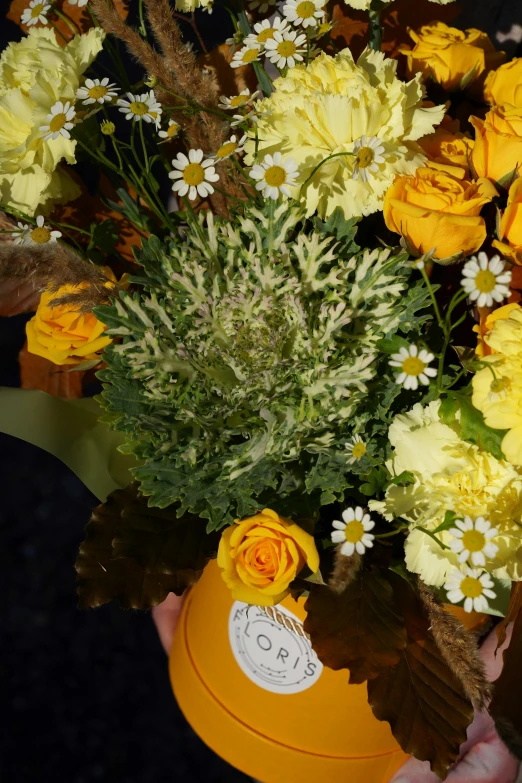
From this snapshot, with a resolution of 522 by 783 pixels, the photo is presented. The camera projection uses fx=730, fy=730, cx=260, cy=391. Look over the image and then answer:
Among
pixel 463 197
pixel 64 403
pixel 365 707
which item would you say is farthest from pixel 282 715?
pixel 463 197

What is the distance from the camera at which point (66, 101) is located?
486 millimetres

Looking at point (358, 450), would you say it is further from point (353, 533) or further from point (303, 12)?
point (303, 12)

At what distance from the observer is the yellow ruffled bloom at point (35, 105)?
0.48 m

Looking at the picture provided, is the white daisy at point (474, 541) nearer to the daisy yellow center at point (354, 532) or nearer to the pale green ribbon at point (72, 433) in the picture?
the daisy yellow center at point (354, 532)

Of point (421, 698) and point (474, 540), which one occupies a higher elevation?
point (474, 540)

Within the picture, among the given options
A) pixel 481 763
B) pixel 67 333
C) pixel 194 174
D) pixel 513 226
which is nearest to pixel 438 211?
pixel 513 226

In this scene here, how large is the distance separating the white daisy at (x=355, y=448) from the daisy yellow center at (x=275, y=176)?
0.16m

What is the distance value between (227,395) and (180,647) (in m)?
0.39

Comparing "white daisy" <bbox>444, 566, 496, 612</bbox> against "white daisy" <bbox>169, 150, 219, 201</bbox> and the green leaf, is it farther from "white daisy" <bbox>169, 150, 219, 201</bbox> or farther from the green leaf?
"white daisy" <bbox>169, 150, 219, 201</bbox>

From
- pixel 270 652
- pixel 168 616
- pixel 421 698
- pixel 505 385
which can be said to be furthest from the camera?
pixel 168 616

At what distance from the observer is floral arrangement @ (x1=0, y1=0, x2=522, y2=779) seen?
0.41 meters

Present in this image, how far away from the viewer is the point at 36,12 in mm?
539

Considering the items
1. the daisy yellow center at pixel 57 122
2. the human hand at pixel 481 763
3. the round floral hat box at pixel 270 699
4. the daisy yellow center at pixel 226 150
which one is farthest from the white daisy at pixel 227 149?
the human hand at pixel 481 763

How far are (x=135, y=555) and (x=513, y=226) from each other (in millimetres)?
297
